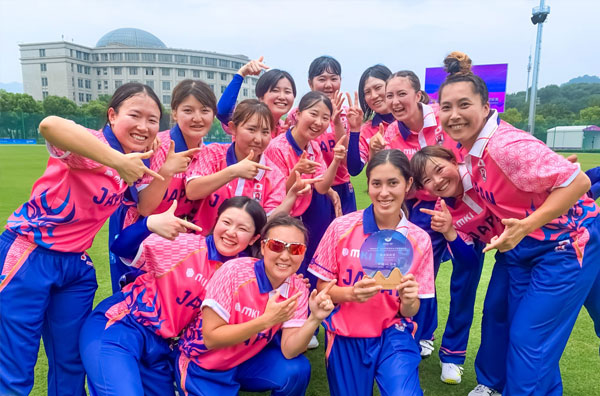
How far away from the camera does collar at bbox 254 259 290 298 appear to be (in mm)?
2584

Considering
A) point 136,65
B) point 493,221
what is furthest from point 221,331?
point 136,65

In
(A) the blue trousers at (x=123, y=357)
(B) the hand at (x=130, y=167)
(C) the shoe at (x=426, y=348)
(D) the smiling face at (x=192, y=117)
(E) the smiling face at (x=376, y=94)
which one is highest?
(E) the smiling face at (x=376, y=94)

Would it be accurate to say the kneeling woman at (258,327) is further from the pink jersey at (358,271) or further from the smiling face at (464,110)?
the smiling face at (464,110)

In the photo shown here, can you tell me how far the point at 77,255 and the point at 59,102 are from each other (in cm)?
5075

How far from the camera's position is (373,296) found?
8.64 feet

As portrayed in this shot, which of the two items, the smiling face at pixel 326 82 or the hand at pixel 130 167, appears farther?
the smiling face at pixel 326 82

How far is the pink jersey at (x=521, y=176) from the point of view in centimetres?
238

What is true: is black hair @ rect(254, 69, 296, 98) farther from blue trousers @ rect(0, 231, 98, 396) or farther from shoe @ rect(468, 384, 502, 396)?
shoe @ rect(468, 384, 502, 396)

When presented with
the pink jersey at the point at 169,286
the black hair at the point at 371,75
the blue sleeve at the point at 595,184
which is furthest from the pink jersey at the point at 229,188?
the blue sleeve at the point at 595,184

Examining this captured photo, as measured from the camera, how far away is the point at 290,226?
2623mm

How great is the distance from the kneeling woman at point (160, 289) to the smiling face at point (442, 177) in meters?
1.31

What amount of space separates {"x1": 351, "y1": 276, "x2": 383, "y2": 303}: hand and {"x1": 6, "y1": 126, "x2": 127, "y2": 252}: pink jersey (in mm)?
1674

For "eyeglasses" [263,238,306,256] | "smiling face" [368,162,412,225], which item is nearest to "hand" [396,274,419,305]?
"smiling face" [368,162,412,225]

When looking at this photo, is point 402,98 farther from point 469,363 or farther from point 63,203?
point 63,203
